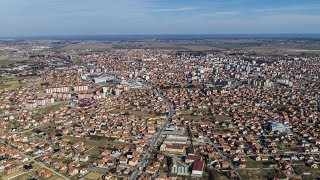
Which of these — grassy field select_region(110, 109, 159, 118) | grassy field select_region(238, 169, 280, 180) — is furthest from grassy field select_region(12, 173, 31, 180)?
grassy field select_region(110, 109, 159, 118)

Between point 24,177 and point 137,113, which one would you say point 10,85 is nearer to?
point 137,113

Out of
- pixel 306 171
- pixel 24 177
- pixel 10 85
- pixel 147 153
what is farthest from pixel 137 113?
pixel 10 85

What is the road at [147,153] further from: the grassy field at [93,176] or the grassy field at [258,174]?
the grassy field at [258,174]

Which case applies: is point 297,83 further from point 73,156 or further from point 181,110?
point 73,156

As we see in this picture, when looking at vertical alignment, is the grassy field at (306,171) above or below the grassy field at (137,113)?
above

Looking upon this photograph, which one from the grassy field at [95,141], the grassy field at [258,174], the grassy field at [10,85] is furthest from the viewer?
the grassy field at [10,85]

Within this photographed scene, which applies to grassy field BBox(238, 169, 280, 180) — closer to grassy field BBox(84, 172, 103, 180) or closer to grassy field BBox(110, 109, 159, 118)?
grassy field BBox(84, 172, 103, 180)

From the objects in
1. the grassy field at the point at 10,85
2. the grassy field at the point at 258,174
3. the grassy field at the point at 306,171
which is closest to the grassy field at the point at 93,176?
the grassy field at the point at 258,174

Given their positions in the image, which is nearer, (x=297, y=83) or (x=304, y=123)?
(x=304, y=123)

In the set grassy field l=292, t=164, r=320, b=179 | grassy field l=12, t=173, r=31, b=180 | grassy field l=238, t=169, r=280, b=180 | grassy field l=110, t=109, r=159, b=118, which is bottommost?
grassy field l=110, t=109, r=159, b=118

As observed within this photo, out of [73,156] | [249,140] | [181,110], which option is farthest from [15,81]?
[249,140]

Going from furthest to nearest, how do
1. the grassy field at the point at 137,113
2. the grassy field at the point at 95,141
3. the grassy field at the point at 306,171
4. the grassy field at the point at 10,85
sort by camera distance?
the grassy field at the point at 10,85
the grassy field at the point at 137,113
the grassy field at the point at 95,141
the grassy field at the point at 306,171
